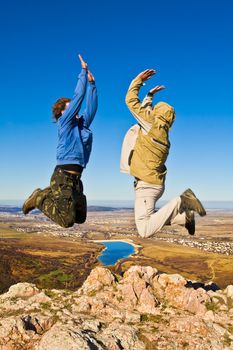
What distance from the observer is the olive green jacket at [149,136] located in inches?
445

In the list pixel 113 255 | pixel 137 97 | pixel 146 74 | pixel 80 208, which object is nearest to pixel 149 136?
pixel 137 97

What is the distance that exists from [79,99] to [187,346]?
18605mm

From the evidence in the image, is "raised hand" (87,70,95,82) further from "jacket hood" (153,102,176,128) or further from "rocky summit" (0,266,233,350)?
"rocky summit" (0,266,233,350)

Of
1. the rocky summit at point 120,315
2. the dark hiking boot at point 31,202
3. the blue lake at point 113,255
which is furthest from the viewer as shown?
the blue lake at point 113,255

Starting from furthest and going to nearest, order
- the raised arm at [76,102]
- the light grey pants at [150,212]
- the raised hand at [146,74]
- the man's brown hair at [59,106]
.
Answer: the light grey pants at [150,212], the man's brown hair at [59,106], the raised hand at [146,74], the raised arm at [76,102]

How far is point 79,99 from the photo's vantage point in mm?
11031

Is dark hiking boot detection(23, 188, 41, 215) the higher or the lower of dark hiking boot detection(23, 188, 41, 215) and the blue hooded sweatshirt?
the lower

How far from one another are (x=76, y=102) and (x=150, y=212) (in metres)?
4.19

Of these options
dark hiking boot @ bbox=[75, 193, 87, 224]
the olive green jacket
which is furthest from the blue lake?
the olive green jacket

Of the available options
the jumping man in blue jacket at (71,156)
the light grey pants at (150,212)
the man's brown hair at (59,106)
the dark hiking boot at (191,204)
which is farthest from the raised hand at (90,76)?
the dark hiking boot at (191,204)

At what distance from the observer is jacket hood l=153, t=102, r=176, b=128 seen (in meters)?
11.3

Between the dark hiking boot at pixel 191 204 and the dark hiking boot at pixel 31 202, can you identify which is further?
the dark hiking boot at pixel 31 202

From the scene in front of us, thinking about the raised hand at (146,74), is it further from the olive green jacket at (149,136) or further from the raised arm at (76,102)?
the raised arm at (76,102)

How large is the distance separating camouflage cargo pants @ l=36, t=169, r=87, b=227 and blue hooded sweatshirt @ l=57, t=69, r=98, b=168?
1.80ft
